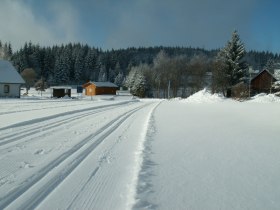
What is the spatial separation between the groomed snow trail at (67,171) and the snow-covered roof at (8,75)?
4209 cm

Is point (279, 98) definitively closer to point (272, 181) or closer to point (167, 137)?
point (167, 137)

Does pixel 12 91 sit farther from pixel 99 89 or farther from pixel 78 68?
pixel 78 68

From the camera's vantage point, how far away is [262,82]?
59.0 meters

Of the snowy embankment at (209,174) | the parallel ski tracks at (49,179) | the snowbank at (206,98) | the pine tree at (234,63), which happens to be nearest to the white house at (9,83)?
the snowbank at (206,98)

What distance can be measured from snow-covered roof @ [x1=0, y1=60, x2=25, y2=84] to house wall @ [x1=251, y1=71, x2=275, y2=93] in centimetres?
4198

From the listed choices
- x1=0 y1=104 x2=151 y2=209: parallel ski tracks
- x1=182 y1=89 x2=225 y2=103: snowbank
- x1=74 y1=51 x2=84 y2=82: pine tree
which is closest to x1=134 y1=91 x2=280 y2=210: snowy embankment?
x1=0 y1=104 x2=151 y2=209: parallel ski tracks

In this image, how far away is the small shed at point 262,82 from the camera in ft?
192

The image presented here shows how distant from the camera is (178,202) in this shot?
4504 millimetres

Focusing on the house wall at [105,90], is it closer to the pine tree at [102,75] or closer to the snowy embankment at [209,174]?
the pine tree at [102,75]

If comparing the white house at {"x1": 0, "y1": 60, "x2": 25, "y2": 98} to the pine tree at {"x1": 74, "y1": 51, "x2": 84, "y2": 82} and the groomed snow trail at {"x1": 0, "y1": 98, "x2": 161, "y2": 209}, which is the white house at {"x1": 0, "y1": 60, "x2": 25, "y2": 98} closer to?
the groomed snow trail at {"x1": 0, "y1": 98, "x2": 161, "y2": 209}

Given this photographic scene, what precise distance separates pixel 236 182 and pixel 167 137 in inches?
193

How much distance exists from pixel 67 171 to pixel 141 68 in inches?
3977

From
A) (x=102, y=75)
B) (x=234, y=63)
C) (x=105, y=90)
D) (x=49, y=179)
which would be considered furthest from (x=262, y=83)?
(x=102, y=75)

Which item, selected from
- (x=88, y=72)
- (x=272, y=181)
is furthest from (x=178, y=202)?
(x=88, y=72)
